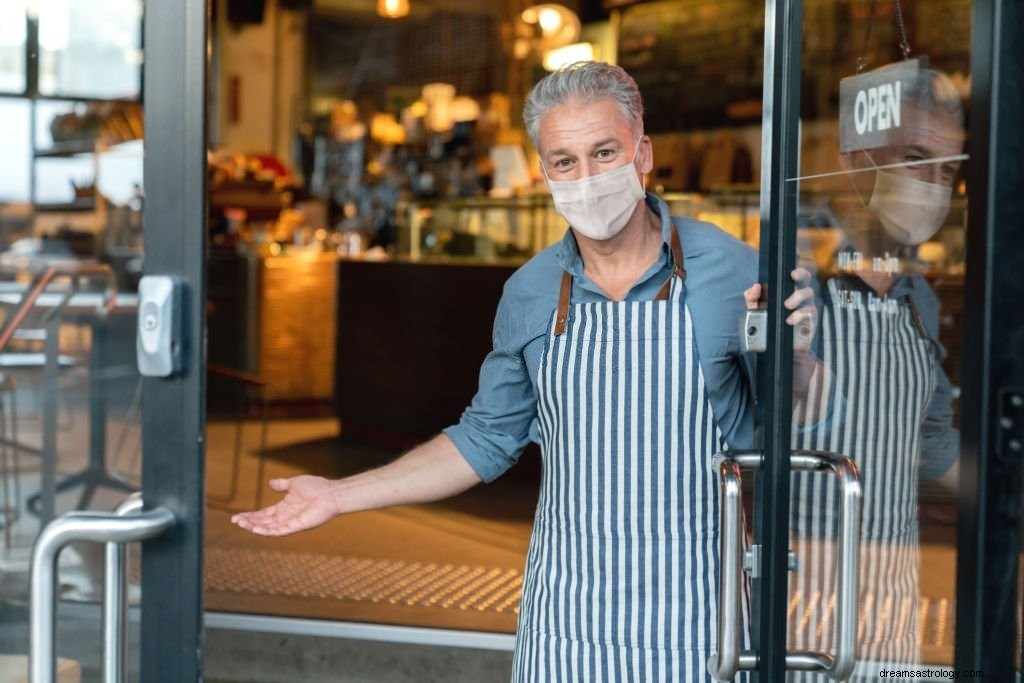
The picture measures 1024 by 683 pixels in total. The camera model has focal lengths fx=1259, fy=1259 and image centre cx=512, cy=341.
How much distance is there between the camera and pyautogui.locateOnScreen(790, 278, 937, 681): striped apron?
5.21 ft

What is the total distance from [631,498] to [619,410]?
13 centimetres

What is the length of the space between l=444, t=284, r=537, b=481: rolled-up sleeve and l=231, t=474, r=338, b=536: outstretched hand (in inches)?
9.3

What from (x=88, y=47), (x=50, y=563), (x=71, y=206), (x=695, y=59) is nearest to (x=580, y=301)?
(x=50, y=563)

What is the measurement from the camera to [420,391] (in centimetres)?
711

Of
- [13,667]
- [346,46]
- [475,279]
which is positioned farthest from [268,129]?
[13,667]

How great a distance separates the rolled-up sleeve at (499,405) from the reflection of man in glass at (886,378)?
0.52 metres

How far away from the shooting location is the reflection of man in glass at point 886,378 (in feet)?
5.03

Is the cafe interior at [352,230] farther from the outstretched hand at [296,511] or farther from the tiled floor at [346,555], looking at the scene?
the outstretched hand at [296,511]

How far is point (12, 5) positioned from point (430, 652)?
213 centimetres

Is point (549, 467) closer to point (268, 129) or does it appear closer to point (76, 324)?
point (76, 324)

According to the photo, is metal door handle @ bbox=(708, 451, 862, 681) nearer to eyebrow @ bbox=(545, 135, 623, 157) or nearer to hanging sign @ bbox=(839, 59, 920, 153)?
hanging sign @ bbox=(839, 59, 920, 153)

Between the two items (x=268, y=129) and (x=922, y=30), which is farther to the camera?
(x=268, y=129)

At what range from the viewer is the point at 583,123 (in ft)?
6.23

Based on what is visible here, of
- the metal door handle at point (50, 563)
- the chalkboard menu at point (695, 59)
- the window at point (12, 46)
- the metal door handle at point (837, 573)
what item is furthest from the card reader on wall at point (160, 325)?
the chalkboard menu at point (695, 59)
